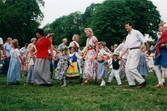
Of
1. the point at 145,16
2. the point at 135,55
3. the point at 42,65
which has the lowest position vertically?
the point at 42,65

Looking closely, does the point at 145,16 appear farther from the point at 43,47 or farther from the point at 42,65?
the point at 42,65

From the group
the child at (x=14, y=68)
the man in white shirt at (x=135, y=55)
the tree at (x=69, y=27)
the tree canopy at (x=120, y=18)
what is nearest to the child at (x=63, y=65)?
the child at (x=14, y=68)

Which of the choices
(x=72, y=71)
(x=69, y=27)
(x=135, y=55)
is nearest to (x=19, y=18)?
(x=72, y=71)

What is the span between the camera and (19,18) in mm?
46375

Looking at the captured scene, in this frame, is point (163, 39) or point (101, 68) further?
point (101, 68)

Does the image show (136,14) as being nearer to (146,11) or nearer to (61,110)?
(146,11)

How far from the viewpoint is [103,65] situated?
1019 cm

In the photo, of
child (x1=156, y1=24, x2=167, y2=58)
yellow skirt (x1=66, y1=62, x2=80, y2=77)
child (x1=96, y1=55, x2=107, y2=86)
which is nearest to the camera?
child (x1=156, y1=24, x2=167, y2=58)

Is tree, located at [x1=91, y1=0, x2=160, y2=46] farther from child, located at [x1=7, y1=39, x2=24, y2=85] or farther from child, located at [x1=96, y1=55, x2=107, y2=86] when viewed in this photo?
child, located at [x1=7, y1=39, x2=24, y2=85]

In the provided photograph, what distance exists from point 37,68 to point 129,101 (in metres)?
4.64

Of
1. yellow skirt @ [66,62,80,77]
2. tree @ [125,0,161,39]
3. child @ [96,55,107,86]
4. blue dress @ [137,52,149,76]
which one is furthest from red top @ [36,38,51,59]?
tree @ [125,0,161,39]

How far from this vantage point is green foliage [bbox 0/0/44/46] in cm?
4419

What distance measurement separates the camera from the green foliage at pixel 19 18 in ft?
145

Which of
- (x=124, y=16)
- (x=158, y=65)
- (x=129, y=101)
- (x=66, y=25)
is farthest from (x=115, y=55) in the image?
(x=66, y=25)
